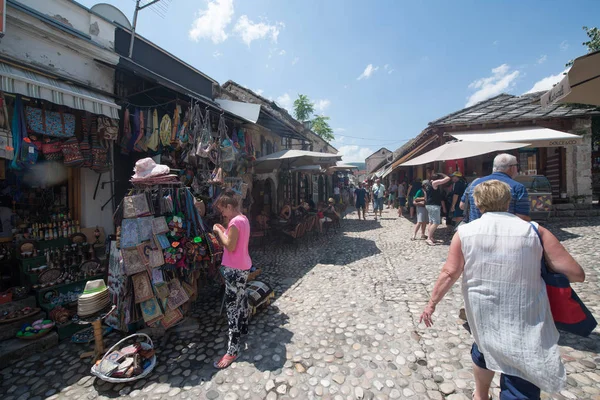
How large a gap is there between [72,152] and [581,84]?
7043 millimetres

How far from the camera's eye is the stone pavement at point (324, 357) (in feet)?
7.89

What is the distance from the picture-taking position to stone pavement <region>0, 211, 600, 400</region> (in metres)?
2.41

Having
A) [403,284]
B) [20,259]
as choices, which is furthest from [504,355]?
[20,259]

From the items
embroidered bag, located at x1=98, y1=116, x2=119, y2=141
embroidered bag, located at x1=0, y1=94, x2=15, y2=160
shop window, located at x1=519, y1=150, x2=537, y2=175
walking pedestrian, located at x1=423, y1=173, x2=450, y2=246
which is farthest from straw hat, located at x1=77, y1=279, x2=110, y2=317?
shop window, located at x1=519, y1=150, x2=537, y2=175

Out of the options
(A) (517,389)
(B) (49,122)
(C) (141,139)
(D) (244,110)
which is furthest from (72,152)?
Result: (A) (517,389)

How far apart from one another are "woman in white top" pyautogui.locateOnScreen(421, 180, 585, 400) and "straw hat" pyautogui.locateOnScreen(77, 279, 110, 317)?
3674 mm

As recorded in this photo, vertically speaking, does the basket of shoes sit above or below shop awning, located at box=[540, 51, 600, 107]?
below

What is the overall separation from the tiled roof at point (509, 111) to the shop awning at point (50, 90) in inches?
420

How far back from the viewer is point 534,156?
991cm

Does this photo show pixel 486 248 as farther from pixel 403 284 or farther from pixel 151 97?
pixel 151 97

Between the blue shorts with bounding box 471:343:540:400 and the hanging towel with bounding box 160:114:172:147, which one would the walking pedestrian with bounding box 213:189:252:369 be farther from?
the hanging towel with bounding box 160:114:172:147

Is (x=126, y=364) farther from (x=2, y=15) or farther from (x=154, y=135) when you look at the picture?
(x=2, y=15)

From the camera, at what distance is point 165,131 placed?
5.01 metres

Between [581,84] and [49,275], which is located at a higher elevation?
[581,84]
